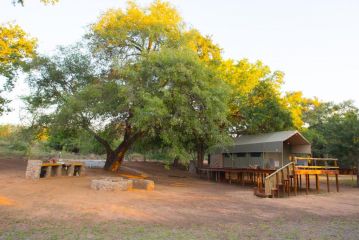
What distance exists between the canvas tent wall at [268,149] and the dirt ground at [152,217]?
25.1 feet

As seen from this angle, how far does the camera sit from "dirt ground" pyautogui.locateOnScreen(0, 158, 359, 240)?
8.31 meters

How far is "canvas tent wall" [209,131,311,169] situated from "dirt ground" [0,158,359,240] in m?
7.64

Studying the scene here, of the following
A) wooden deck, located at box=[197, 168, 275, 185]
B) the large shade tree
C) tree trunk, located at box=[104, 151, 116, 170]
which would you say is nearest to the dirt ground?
the large shade tree

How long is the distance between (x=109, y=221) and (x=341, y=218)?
8.41 meters

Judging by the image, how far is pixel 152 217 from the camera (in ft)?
34.3

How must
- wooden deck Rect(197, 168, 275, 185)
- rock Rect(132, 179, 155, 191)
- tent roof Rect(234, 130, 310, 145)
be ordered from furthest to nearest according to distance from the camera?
wooden deck Rect(197, 168, 275, 185), tent roof Rect(234, 130, 310, 145), rock Rect(132, 179, 155, 191)

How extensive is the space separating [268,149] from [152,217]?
14.6 meters

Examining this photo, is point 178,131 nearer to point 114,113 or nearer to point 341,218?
point 114,113

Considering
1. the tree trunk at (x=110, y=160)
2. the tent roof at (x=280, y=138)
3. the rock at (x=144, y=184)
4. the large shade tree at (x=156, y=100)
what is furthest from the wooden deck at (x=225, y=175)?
the rock at (x=144, y=184)

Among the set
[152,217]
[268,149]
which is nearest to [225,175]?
[268,149]

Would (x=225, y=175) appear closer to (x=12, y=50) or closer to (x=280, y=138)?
(x=280, y=138)

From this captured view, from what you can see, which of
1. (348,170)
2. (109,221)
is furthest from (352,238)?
(348,170)

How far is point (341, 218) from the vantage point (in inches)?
448

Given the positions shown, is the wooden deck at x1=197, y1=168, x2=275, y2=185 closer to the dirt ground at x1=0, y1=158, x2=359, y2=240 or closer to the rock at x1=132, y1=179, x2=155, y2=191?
the rock at x1=132, y1=179, x2=155, y2=191
